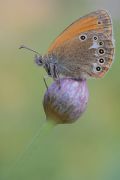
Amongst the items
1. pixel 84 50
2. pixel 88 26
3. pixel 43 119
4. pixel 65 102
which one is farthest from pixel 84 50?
pixel 43 119

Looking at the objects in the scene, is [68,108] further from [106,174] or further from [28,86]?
[28,86]

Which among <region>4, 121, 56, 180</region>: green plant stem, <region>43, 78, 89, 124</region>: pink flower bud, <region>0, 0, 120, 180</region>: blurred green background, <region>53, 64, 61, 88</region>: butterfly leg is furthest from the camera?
<region>0, 0, 120, 180</region>: blurred green background

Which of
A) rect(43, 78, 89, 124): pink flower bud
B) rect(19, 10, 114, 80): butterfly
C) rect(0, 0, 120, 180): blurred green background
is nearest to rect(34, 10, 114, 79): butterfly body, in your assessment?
rect(19, 10, 114, 80): butterfly

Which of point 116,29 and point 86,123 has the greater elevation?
point 116,29

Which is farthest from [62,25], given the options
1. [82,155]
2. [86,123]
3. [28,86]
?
[82,155]

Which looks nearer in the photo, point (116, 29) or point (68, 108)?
point (68, 108)

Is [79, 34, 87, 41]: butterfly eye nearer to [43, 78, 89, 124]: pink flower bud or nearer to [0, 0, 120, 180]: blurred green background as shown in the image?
[43, 78, 89, 124]: pink flower bud
